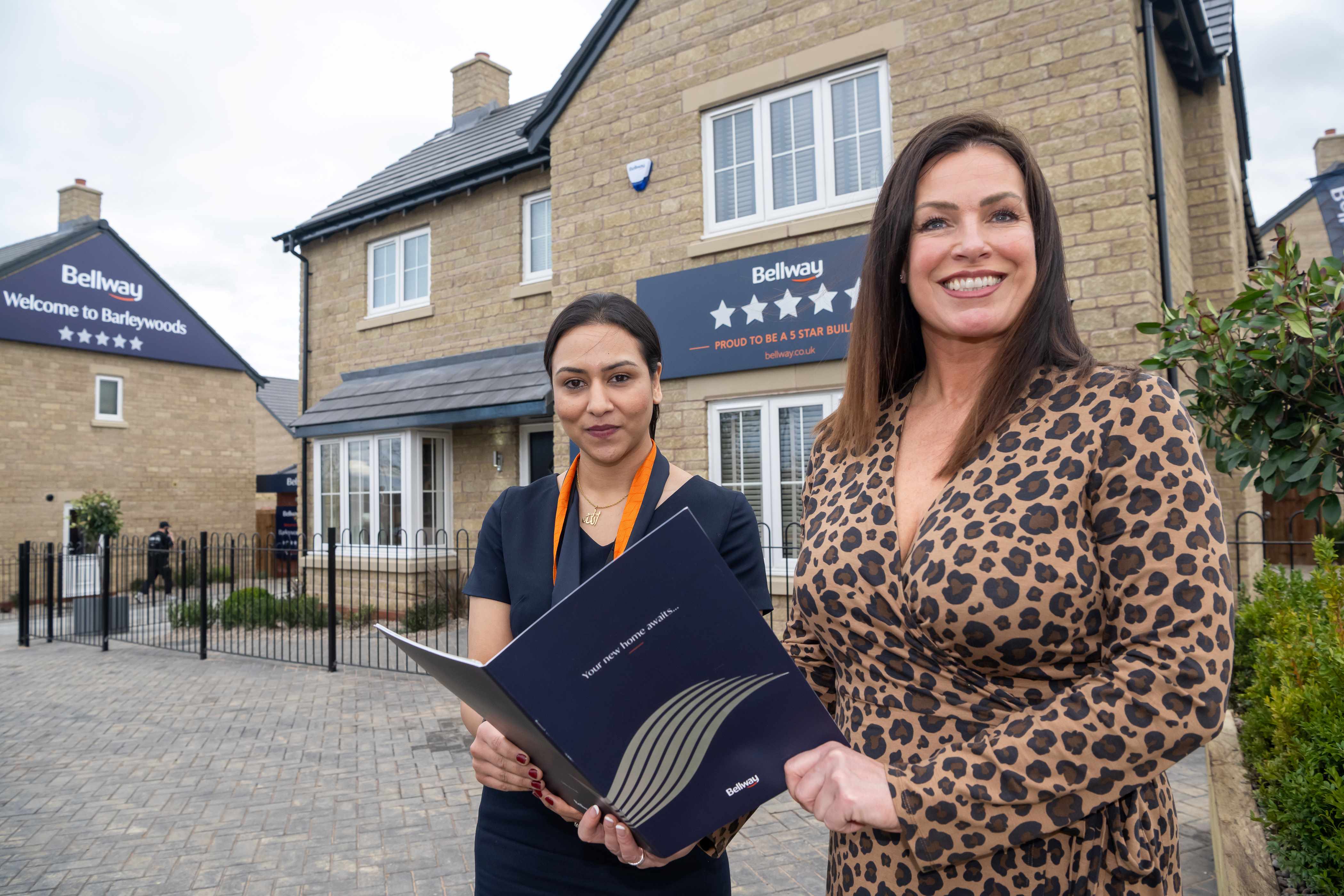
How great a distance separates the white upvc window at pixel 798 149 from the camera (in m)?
8.09

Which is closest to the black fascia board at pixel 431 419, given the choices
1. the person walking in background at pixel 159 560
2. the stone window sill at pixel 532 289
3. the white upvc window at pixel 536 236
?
the stone window sill at pixel 532 289

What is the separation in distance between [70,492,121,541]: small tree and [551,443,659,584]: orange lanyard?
19055mm

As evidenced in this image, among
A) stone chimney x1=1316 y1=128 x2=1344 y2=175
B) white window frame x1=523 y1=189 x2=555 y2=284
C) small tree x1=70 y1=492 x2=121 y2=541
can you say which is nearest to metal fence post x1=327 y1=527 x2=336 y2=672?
white window frame x1=523 y1=189 x2=555 y2=284

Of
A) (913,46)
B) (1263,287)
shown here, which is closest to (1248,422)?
(1263,287)

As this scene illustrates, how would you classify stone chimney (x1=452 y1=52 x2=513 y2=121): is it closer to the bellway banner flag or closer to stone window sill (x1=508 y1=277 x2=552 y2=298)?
stone window sill (x1=508 y1=277 x2=552 y2=298)

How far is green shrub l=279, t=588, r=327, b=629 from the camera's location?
37.8 ft

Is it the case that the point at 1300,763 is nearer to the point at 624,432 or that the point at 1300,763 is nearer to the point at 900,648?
→ the point at 900,648

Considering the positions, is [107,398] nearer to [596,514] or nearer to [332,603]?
[332,603]

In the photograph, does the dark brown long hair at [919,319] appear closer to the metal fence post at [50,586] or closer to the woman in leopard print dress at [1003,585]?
the woman in leopard print dress at [1003,585]

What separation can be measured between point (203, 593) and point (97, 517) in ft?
33.5

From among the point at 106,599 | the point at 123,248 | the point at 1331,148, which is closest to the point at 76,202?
the point at 123,248

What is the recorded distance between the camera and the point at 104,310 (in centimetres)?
2064

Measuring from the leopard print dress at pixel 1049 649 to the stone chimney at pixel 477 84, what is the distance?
1565cm

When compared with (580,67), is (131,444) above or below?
below
